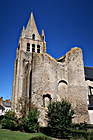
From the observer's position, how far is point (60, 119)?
1404 cm

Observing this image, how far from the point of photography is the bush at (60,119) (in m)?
13.6

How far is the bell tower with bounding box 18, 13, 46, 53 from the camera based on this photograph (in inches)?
1651

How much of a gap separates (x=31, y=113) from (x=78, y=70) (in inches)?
448

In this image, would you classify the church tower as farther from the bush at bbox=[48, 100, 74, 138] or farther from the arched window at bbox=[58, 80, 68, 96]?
the bush at bbox=[48, 100, 74, 138]

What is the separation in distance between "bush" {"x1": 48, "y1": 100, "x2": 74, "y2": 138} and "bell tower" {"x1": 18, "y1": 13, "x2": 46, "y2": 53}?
2792 cm

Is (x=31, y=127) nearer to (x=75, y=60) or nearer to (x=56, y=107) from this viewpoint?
(x=56, y=107)

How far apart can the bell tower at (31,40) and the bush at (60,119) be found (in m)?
27.9

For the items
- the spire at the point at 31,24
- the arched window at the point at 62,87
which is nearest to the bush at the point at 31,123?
the arched window at the point at 62,87

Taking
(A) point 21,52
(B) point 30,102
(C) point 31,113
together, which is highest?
(A) point 21,52

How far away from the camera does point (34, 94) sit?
1995cm

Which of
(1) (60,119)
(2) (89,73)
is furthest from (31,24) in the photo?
(1) (60,119)

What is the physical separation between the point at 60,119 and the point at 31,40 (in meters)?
32.9

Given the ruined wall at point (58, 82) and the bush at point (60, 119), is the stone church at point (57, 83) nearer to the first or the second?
the ruined wall at point (58, 82)

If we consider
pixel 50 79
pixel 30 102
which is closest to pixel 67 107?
pixel 30 102
